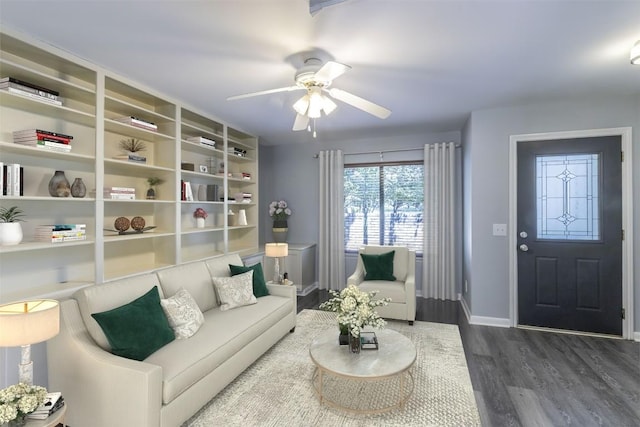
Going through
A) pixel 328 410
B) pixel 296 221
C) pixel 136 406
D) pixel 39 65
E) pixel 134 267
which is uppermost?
pixel 39 65

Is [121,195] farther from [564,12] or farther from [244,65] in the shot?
[564,12]

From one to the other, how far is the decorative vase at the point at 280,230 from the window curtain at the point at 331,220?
612 mm

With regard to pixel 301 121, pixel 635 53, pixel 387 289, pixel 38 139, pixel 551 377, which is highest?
pixel 635 53

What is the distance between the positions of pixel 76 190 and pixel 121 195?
390mm

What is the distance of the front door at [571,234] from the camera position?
3355 millimetres

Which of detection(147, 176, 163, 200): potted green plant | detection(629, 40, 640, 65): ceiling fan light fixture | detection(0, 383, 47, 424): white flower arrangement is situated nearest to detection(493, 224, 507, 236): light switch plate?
detection(629, 40, 640, 65): ceiling fan light fixture

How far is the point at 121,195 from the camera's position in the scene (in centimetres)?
296

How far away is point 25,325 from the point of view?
1.53 meters

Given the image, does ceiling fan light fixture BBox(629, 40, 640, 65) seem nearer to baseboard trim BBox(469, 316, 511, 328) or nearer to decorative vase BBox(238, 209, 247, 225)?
baseboard trim BBox(469, 316, 511, 328)

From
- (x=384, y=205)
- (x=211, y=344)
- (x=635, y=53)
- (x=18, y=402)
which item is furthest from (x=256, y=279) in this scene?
(x=635, y=53)

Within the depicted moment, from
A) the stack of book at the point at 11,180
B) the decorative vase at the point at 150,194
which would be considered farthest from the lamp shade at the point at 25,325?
the decorative vase at the point at 150,194

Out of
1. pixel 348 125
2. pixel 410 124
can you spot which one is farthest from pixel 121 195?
pixel 410 124

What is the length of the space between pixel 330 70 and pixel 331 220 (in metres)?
3.43

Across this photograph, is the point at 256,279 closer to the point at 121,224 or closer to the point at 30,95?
the point at 121,224
